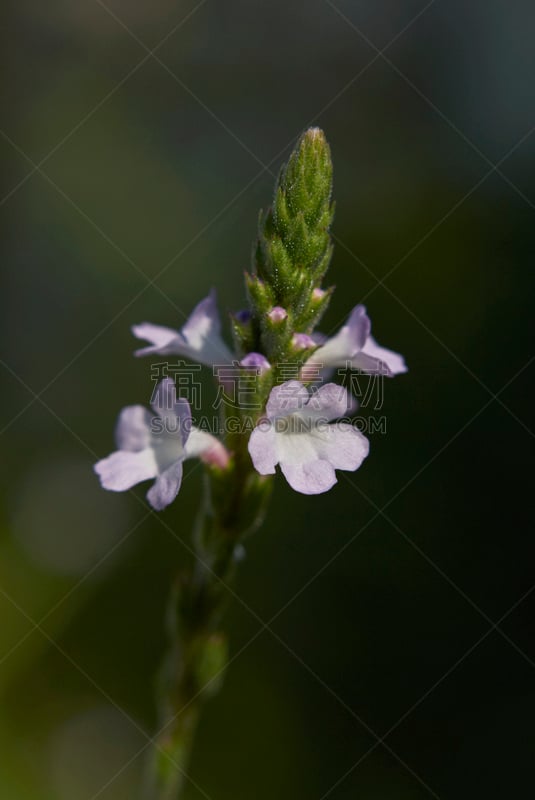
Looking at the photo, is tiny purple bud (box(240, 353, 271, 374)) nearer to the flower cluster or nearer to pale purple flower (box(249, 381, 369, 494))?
the flower cluster

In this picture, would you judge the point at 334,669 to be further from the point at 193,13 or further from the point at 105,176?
the point at 193,13

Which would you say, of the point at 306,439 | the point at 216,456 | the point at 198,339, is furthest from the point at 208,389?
the point at 306,439

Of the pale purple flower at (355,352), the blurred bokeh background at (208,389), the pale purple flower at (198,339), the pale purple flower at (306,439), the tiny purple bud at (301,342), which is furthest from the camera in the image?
the blurred bokeh background at (208,389)

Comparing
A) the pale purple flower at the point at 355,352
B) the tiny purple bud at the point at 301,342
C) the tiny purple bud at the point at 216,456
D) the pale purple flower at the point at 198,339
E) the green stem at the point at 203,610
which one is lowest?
the green stem at the point at 203,610

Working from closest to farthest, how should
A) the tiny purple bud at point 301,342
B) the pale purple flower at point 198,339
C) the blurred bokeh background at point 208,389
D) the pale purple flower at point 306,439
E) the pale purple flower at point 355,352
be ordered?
the pale purple flower at point 306,439
the tiny purple bud at point 301,342
the pale purple flower at point 355,352
the pale purple flower at point 198,339
the blurred bokeh background at point 208,389

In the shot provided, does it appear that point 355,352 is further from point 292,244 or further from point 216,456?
point 216,456

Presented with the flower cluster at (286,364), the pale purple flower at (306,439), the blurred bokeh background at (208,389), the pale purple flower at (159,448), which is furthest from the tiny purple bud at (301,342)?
the blurred bokeh background at (208,389)

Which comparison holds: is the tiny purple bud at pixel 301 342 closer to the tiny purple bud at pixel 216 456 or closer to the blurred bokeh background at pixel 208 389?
the tiny purple bud at pixel 216 456

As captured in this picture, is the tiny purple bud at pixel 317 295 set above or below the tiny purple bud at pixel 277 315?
above

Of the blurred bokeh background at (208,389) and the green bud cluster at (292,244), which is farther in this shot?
the blurred bokeh background at (208,389)
